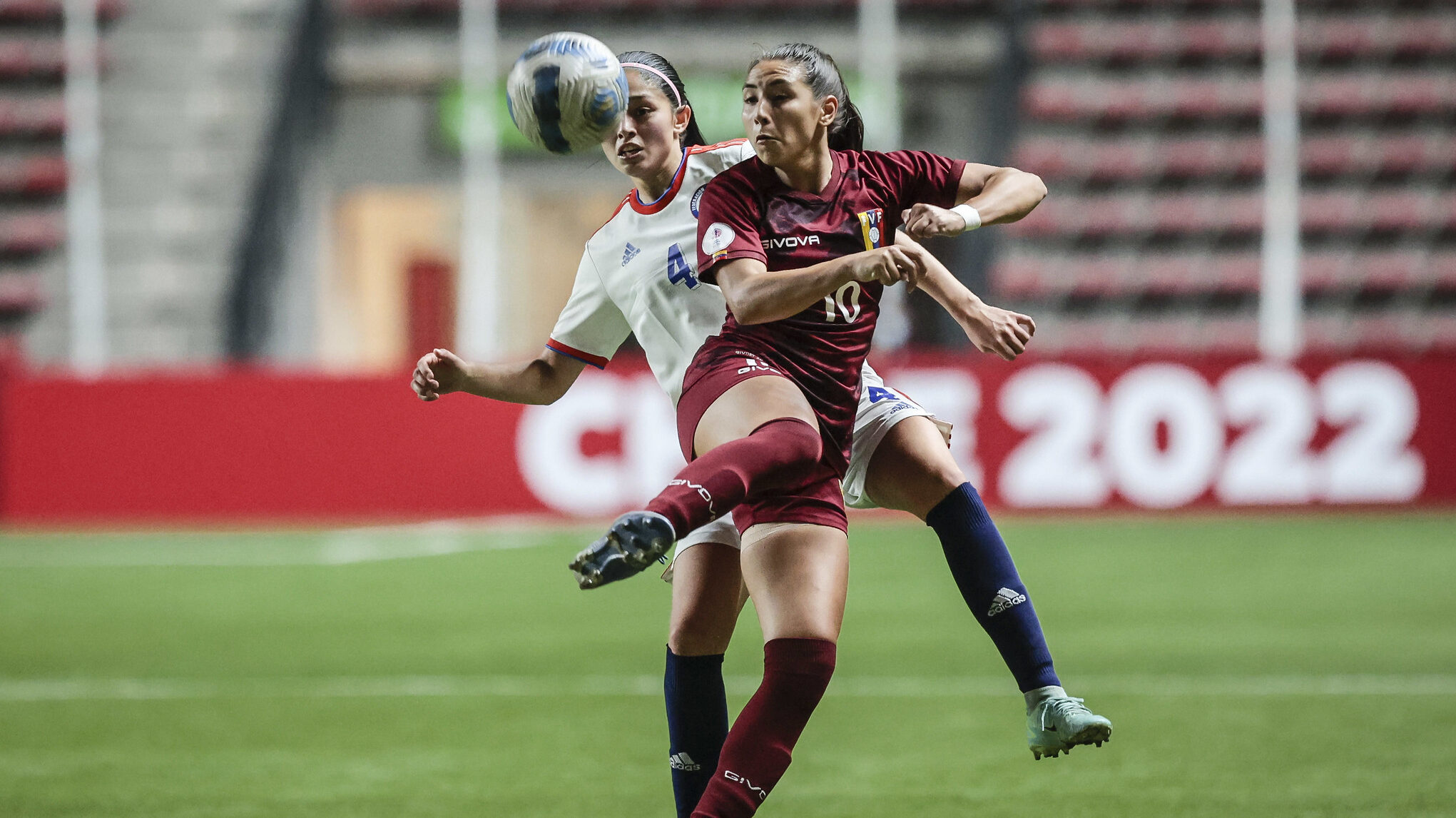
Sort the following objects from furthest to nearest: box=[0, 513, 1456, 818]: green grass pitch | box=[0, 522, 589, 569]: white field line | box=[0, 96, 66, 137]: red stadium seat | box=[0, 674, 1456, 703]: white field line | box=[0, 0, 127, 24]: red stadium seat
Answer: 1. box=[0, 0, 127, 24]: red stadium seat
2. box=[0, 96, 66, 137]: red stadium seat
3. box=[0, 522, 589, 569]: white field line
4. box=[0, 674, 1456, 703]: white field line
5. box=[0, 513, 1456, 818]: green grass pitch

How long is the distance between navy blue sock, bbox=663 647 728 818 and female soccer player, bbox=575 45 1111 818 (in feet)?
1.25

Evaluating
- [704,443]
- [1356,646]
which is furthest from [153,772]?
[1356,646]

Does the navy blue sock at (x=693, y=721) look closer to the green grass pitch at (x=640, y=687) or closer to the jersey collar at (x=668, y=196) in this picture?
the green grass pitch at (x=640, y=687)

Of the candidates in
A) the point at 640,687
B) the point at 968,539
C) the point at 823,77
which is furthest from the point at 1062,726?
the point at 640,687

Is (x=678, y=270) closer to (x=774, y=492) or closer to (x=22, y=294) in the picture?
(x=774, y=492)

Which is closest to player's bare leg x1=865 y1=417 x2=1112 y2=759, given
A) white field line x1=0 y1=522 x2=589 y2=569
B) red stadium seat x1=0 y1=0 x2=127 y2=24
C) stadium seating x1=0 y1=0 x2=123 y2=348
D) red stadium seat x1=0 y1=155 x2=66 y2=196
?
white field line x1=0 y1=522 x2=589 y2=569

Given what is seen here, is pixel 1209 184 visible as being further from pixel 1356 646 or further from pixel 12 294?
pixel 12 294

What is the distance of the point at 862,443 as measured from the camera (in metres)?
3.63

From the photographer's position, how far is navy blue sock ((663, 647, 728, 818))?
359 cm

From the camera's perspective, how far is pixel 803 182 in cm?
337

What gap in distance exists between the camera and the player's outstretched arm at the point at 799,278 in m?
3.07

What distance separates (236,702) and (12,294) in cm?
1259

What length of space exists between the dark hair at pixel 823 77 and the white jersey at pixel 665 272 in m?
0.22

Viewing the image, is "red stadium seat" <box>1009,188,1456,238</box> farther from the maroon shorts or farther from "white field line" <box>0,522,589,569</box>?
the maroon shorts
